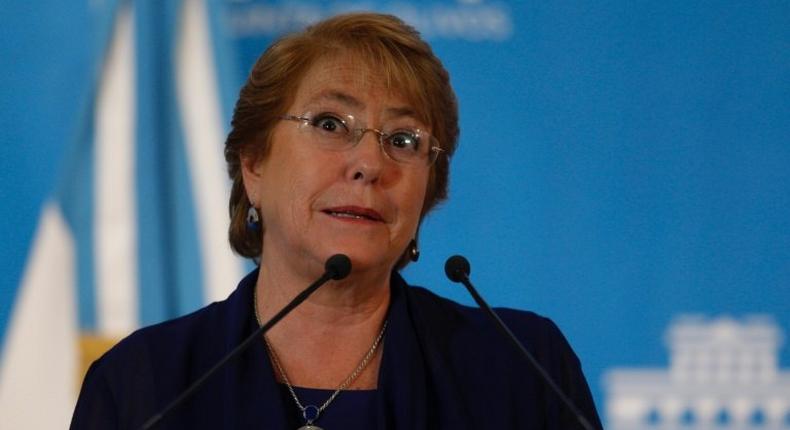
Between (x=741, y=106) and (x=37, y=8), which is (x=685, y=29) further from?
(x=37, y=8)

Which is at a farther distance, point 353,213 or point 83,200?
point 83,200

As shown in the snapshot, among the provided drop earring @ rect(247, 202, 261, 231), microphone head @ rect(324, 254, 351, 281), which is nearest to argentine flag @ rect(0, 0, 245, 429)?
drop earring @ rect(247, 202, 261, 231)

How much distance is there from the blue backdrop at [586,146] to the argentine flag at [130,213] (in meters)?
0.06

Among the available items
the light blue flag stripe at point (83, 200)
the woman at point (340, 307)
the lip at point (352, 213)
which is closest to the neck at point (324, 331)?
the woman at point (340, 307)

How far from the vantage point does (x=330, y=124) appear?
178 cm

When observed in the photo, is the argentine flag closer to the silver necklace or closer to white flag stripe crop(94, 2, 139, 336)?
white flag stripe crop(94, 2, 139, 336)

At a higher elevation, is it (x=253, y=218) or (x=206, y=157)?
(x=206, y=157)

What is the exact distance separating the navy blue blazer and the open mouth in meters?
0.23

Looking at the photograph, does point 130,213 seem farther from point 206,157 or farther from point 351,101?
point 351,101

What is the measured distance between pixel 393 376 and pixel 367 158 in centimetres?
36

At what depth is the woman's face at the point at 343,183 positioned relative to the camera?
1726 mm

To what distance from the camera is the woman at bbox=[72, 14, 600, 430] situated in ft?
5.72

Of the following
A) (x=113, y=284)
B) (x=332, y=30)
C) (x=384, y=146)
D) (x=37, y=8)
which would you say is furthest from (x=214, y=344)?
(x=37, y=8)

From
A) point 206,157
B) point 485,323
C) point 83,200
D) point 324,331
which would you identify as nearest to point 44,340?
point 83,200
